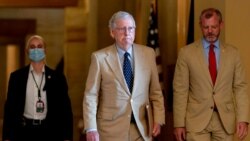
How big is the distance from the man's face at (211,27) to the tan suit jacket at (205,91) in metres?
0.14

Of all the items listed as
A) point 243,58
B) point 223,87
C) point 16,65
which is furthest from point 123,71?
point 16,65

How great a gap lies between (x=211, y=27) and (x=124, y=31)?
26.8 inches

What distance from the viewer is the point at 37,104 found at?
472 cm

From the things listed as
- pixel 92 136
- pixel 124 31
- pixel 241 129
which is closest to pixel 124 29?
pixel 124 31

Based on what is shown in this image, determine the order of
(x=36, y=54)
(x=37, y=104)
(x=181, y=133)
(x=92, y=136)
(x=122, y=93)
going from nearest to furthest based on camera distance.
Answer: (x=92, y=136), (x=122, y=93), (x=181, y=133), (x=37, y=104), (x=36, y=54)

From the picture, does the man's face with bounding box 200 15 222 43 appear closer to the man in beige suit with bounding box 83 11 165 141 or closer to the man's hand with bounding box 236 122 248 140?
the man in beige suit with bounding box 83 11 165 141

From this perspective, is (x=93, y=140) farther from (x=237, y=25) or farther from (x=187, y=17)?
(x=187, y=17)

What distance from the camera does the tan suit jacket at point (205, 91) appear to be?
4.36 meters

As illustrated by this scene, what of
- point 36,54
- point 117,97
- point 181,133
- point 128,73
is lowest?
point 181,133

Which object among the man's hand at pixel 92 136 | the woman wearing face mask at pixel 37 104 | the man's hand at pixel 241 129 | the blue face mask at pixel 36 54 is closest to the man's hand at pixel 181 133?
the man's hand at pixel 241 129

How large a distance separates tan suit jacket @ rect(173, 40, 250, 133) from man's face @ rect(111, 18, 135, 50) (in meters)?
0.54

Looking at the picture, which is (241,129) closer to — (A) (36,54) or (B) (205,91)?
(B) (205,91)

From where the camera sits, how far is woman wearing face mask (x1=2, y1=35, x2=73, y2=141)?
4.72 m

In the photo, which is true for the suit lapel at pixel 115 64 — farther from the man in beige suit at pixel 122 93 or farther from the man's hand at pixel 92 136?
the man's hand at pixel 92 136
